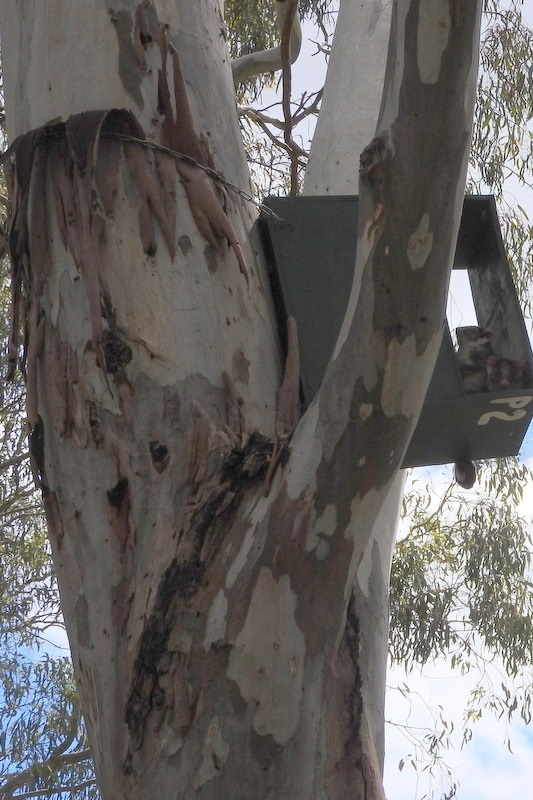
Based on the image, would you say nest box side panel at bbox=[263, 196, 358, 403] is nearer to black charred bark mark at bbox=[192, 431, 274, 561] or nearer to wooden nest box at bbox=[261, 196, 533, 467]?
wooden nest box at bbox=[261, 196, 533, 467]

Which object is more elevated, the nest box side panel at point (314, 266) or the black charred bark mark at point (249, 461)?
the nest box side panel at point (314, 266)

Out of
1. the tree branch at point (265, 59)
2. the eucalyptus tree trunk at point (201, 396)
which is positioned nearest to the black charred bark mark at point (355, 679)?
the eucalyptus tree trunk at point (201, 396)

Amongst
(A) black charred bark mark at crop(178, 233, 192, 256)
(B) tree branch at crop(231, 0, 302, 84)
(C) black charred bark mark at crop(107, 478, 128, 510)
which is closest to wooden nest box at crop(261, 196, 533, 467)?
(A) black charred bark mark at crop(178, 233, 192, 256)

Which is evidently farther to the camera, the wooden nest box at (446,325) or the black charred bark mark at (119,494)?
the wooden nest box at (446,325)

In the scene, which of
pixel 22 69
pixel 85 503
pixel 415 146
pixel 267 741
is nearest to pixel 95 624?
pixel 85 503

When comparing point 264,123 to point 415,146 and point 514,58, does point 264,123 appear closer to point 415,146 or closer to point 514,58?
point 514,58

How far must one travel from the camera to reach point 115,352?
4.01 feet

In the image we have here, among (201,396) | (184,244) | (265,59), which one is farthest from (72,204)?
(265,59)

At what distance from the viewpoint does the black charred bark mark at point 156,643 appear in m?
1.06

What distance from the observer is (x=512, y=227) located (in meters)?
4.46

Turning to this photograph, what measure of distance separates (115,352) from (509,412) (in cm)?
68

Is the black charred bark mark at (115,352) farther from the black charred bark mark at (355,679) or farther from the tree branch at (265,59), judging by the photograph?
the tree branch at (265,59)

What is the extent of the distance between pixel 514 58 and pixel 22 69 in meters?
3.79

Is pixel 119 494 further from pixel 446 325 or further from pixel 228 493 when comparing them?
pixel 446 325
